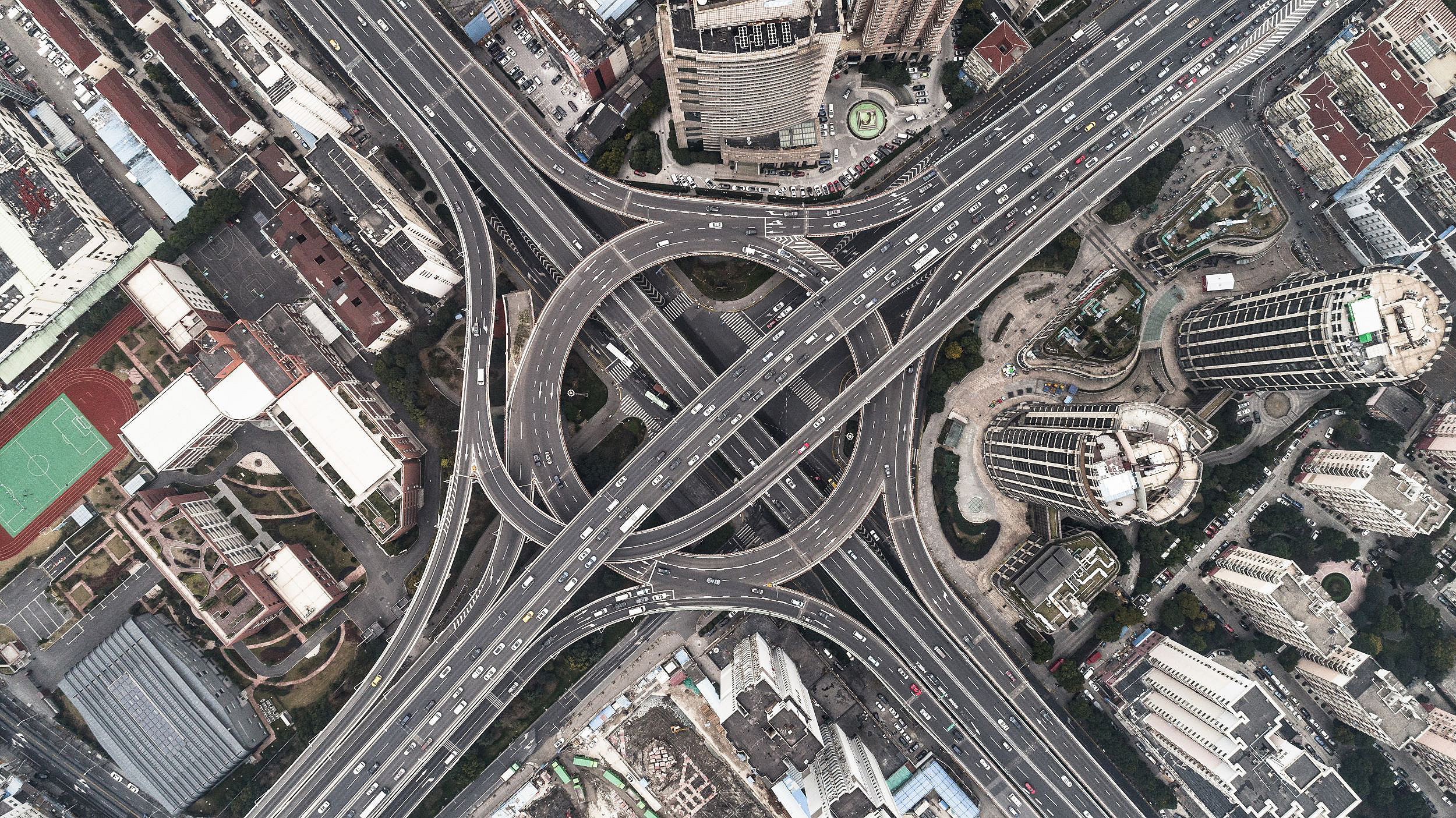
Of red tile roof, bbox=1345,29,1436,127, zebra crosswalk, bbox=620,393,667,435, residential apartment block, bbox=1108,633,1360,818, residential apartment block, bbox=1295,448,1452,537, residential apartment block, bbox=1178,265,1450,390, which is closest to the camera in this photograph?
residential apartment block, bbox=1178,265,1450,390

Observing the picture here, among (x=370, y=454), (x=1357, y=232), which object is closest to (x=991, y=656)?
(x=1357, y=232)

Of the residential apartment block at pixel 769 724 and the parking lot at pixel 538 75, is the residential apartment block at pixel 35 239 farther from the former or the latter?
the residential apartment block at pixel 769 724

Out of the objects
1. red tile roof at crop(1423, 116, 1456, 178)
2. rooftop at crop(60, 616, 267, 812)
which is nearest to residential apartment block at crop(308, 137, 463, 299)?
rooftop at crop(60, 616, 267, 812)

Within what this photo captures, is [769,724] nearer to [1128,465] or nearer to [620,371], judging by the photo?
[620,371]

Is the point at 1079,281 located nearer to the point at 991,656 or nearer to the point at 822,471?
the point at 822,471

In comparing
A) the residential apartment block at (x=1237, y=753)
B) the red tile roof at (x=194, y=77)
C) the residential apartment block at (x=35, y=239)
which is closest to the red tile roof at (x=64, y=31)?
the red tile roof at (x=194, y=77)

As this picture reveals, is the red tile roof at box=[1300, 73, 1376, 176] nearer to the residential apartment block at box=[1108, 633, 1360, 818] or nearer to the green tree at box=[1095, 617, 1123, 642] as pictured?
the green tree at box=[1095, 617, 1123, 642]

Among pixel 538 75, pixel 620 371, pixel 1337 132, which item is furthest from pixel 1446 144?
pixel 538 75
